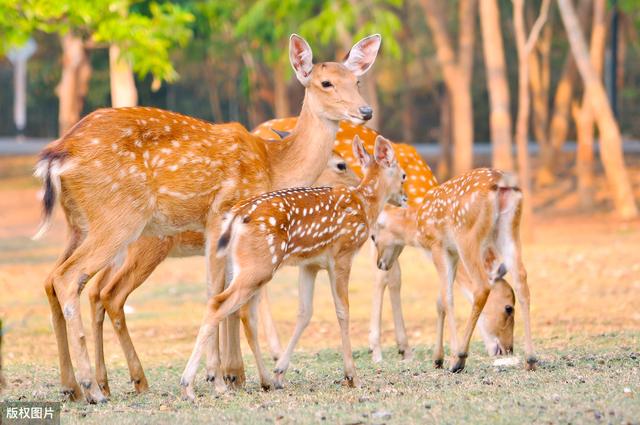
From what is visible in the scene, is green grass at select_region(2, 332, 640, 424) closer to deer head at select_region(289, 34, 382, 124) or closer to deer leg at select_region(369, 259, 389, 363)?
deer leg at select_region(369, 259, 389, 363)

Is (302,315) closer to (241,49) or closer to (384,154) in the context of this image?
(384,154)

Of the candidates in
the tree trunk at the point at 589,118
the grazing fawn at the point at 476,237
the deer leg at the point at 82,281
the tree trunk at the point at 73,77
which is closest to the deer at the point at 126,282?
the deer leg at the point at 82,281

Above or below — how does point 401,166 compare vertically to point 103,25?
below

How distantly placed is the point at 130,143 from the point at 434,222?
92.4 inches

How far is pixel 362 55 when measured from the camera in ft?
31.2

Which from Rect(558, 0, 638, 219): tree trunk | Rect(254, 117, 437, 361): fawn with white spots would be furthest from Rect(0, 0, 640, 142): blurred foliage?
Rect(254, 117, 437, 361): fawn with white spots

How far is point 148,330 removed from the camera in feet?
42.3

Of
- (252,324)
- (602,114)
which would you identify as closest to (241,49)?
(602,114)

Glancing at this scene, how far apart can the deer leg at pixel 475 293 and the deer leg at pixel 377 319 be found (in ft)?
4.66

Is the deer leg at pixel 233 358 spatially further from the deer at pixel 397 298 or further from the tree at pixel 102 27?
the tree at pixel 102 27

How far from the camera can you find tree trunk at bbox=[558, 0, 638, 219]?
2000cm

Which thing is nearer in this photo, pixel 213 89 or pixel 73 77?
pixel 73 77

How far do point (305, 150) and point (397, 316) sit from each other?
1828mm

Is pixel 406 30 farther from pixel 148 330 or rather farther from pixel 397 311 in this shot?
pixel 397 311
